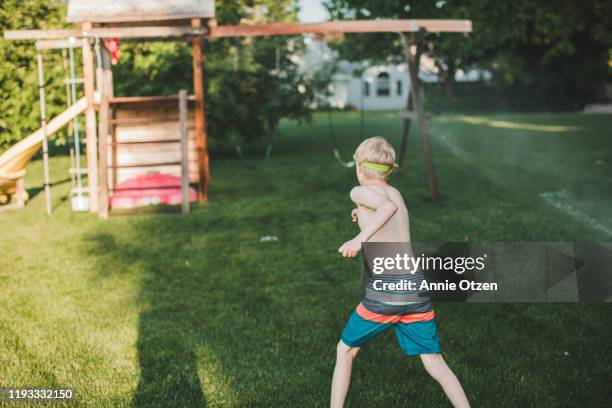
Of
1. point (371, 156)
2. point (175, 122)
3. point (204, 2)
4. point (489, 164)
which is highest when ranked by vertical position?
point (204, 2)

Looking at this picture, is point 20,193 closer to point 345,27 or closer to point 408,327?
point 345,27

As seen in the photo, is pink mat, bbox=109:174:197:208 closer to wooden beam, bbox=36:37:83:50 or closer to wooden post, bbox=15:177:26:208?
wooden post, bbox=15:177:26:208

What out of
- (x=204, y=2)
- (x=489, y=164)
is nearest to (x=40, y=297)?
(x=204, y=2)

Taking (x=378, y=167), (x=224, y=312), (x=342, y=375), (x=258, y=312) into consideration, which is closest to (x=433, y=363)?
(x=342, y=375)

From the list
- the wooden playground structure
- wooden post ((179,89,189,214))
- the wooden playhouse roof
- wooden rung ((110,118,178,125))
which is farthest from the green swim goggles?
wooden rung ((110,118,178,125))

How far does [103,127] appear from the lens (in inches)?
399

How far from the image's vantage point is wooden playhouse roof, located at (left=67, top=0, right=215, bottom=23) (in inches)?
407

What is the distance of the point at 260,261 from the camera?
7156 mm

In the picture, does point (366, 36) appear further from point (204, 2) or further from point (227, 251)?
point (227, 251)

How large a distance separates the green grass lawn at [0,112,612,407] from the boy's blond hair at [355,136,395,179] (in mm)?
1436

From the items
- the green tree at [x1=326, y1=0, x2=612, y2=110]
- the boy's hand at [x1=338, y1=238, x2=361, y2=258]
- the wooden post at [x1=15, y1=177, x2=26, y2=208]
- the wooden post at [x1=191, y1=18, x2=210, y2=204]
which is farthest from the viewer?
the green tree at [x1=326, y1=0, x2=612, y2=110]

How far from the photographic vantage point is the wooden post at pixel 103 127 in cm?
971

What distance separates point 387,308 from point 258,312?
8.26ft

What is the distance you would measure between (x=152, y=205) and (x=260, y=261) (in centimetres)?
395
